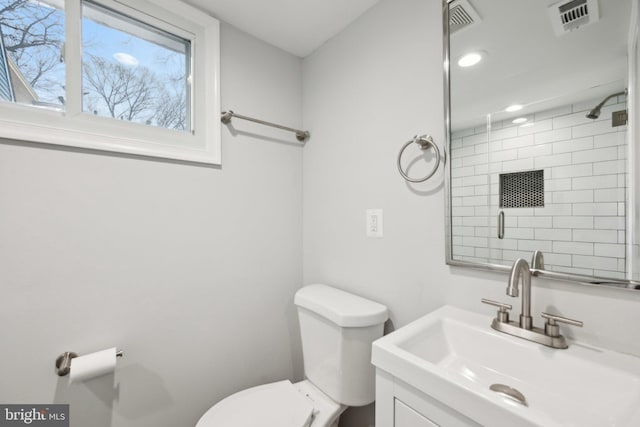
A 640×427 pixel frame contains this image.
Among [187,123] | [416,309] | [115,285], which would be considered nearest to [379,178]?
[416,309]

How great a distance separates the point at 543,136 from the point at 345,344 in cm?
101

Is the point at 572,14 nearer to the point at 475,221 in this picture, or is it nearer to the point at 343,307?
the point at 475,221

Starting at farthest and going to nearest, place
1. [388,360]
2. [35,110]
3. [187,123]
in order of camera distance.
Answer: [187,123] < [35,110] < [388,360]

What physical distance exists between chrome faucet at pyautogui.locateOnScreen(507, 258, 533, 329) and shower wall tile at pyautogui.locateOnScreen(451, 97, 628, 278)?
0.10 m

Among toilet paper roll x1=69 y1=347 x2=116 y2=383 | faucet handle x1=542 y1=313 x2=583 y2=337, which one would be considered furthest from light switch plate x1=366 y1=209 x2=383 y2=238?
toilet paper roll x1=69 y1=347 x2=116 y2=383

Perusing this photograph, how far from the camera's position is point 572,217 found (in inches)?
30.9

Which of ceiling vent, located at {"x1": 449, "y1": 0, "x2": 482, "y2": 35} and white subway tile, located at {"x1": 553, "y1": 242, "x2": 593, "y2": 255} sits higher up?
ceiling vent, located at {"x1": 449, "y1": 0, "x2": 482, "y2": 35}

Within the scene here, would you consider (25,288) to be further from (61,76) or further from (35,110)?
(61,76)

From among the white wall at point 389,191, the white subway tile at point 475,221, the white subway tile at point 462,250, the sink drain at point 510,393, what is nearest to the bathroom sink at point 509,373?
the sink drain at point 510,393

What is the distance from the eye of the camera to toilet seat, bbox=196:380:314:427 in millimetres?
1011

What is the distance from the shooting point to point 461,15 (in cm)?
Answer: 99

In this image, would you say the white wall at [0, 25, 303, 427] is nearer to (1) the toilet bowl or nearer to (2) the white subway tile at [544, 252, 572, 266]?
(1) the toilet bowl

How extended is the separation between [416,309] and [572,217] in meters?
0.62

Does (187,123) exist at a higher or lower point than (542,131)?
higher
